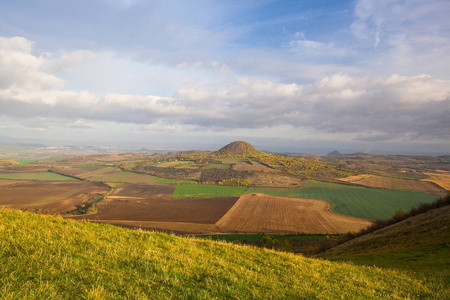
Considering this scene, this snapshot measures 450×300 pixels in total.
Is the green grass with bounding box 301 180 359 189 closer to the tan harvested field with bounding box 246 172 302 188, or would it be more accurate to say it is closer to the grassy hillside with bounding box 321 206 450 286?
the tan harvested field with bounding box 246 172 302 188

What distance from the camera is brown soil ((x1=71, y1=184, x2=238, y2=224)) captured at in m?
73.7

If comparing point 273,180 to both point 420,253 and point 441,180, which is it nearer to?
point 441,180

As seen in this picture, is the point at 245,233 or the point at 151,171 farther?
the point at 151,171

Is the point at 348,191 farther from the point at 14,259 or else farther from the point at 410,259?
the point at 14,259

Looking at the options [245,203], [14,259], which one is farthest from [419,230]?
[245,203]

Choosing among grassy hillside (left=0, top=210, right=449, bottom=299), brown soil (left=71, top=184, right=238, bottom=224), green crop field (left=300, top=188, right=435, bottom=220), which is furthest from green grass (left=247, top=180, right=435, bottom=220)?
grassy hillside (left=0, top=210, right=449, bottom=299)

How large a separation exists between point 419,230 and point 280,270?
1123 inches

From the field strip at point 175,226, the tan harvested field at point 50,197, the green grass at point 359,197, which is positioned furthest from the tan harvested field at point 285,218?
the tan harvested field at point 50,197

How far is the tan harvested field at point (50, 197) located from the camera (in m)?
79.0

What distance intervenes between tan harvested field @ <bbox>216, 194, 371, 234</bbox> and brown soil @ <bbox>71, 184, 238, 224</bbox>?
6310 millimetres

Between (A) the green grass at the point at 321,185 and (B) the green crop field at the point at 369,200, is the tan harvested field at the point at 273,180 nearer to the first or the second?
(A) the green grass at the point at 321,185

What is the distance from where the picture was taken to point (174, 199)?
102 metres

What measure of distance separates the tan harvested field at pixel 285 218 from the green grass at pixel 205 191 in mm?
18590

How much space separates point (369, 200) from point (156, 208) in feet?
318
